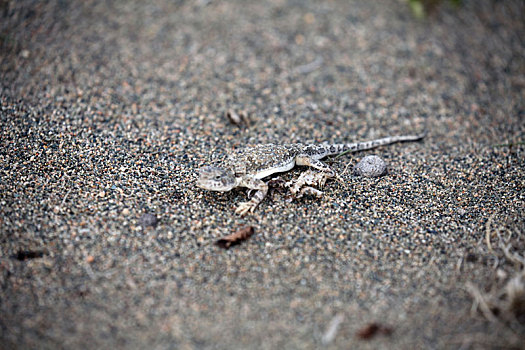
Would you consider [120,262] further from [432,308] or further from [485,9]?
[485,9]

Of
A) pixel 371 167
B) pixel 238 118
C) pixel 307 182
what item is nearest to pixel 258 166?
pixel 307 182

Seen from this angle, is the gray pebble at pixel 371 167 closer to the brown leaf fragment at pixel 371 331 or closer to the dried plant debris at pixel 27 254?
the brown leaf fragment at pixel 371 331

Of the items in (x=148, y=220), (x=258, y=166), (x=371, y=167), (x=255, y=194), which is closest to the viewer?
(x=148, y=220)

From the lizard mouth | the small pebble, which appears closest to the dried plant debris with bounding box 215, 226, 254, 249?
the lizard mouth

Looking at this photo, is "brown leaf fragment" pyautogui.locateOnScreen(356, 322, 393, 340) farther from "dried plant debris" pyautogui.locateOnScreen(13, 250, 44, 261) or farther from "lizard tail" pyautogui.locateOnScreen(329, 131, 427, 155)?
"dried plant debris" pyautogui.locateOnScreen(13, 250, 44, 261)

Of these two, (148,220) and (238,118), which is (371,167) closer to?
(238,118)

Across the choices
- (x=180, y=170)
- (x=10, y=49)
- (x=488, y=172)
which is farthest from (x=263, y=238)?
(x=10, y=49)

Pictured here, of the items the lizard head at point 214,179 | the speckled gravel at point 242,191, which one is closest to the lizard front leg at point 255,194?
the speckled gravel at point 242,191
